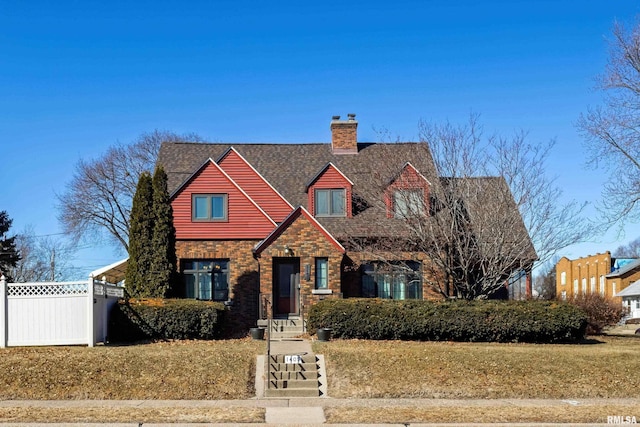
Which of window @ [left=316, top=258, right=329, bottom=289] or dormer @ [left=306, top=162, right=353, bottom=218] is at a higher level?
dormer @ [left=306, top=162, right=353, bottom=218]

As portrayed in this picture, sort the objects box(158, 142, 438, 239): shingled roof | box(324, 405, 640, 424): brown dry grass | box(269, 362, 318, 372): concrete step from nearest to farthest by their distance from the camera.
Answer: box(324, 405, 640, 424): brown dry grass, box(269, 362, 318, 372): concrete step, box(158, 142, 438, 239): shingled roof

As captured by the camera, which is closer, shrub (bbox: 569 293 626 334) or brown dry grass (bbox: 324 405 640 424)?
brown dry grass (bbox: 324 405 640 424)

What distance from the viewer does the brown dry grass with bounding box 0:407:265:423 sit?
46.5 feet

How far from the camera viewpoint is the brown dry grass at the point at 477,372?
1759cm

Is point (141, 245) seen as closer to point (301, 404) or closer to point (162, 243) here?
point (162, 243)

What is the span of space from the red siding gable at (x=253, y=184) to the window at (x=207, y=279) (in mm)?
3082

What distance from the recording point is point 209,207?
30.5m

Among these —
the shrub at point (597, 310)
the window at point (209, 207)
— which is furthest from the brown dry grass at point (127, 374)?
the shrub at point (597, 310)

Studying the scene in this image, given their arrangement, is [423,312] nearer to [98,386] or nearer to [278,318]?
[278,318]

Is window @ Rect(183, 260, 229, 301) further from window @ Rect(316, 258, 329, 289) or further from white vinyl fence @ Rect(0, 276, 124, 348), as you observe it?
white vinyl fence @ Rect(0, 276, 124, 348)

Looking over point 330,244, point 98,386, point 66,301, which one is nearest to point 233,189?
point 330,244

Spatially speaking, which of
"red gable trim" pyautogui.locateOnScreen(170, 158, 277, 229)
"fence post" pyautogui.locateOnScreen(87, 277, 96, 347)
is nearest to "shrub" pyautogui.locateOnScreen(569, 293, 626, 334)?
"red gable trim" pyautogui.locateOnScreen(170, 158, 277, 229)

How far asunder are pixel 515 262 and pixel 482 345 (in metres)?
5.28

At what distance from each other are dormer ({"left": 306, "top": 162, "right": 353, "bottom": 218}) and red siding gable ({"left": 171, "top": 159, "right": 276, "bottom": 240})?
7.20 feet
